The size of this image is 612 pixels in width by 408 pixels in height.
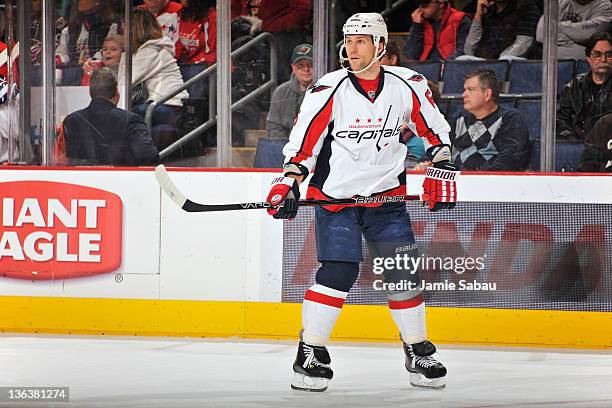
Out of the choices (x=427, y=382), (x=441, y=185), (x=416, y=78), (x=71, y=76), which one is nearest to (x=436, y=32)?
(x=416, y=78)

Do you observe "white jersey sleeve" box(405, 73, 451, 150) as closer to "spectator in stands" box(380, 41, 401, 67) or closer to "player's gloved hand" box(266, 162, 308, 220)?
"player's gloved hand" box(266, 162, 308, 220)

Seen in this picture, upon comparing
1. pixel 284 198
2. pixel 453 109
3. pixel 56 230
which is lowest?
pixel 56 230

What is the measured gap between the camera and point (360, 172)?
4602mm

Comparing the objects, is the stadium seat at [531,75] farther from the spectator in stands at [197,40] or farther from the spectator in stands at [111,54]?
the spectator in stands at [111,54]

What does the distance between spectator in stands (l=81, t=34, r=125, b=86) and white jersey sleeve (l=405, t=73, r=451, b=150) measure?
215 cm

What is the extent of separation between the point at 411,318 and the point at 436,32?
196cm

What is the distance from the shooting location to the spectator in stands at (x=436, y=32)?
6.07 m

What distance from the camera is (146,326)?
19.0ft

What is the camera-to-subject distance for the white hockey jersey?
14.9ft

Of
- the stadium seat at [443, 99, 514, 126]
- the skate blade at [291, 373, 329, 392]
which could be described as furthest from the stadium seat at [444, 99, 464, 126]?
the skate blade at [291, 373, 329, 392]

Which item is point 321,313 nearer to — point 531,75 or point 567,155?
point 567,155

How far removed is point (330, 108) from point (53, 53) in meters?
2.28

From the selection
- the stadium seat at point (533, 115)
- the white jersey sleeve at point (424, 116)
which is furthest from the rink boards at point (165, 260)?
the white jersey sleeve at point (424, 116)

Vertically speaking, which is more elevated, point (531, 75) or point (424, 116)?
point (531, 75)
